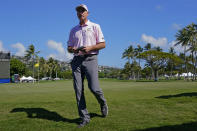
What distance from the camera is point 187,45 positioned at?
66.7 metres

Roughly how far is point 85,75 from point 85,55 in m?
0.42

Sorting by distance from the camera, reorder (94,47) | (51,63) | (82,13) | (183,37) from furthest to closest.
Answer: (51,63) < (183,37) < (82,13) < (94,47)

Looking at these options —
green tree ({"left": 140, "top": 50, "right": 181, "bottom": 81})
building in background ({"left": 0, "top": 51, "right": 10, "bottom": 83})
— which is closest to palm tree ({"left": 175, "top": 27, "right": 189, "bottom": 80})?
green tree ({"left": 140, "top": 50, "right": 181, "bottom": 81})

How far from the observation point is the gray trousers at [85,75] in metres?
4.24

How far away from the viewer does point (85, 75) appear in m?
4.38

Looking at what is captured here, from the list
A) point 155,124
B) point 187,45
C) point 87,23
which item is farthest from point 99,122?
point 187,45

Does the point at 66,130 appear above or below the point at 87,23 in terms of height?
below

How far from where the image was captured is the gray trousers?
13.9 feet

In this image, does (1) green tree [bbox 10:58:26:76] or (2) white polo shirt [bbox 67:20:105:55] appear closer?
(2) white polo shirt [bbox 67:20:105:55]

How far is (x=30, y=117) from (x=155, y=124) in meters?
2.73

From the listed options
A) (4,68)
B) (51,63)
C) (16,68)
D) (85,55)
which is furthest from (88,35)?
(51,63)

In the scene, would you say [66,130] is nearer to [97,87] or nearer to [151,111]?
[97,87]

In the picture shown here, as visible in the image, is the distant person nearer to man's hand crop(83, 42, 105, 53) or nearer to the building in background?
man's hand crop(83, 42, 105, 53)

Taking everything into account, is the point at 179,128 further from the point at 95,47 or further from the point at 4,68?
the point at 4,68
